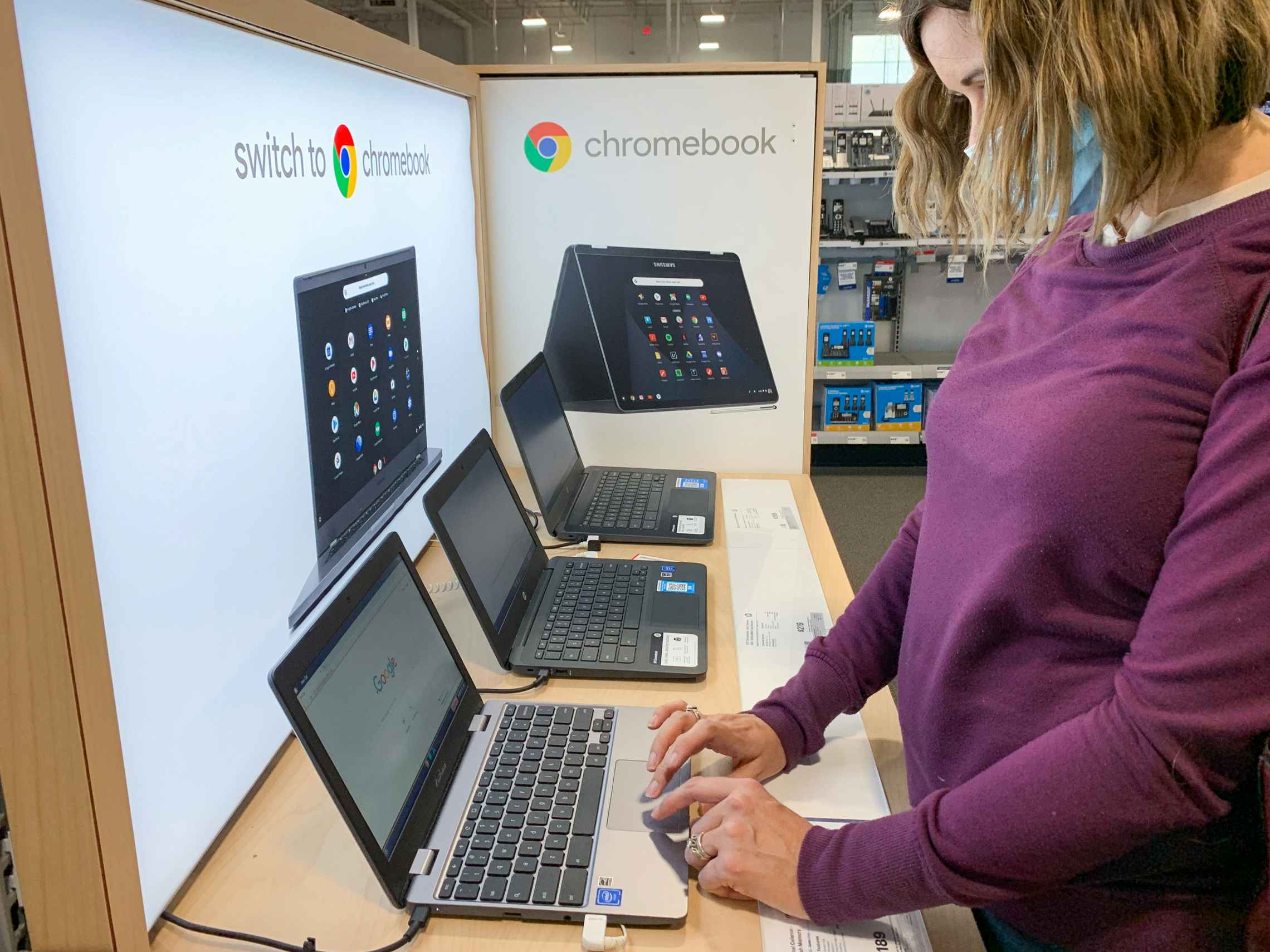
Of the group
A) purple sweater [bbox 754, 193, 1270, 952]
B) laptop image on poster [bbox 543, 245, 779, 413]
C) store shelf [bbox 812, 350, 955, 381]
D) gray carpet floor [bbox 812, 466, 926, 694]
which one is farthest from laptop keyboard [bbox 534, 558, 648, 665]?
store shelf [bbox 812, 350, 955, 381]

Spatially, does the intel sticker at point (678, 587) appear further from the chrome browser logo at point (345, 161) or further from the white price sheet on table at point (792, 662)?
the chrome browser logo at point (345, 161)

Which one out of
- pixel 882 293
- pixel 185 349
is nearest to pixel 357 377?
pixel 185 349

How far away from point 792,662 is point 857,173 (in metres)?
3.83

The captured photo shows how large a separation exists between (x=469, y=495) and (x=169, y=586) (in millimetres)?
512

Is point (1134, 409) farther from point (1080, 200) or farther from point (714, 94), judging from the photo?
point (714, 94)

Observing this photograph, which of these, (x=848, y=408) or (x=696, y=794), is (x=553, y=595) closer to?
(x=696, y=794)

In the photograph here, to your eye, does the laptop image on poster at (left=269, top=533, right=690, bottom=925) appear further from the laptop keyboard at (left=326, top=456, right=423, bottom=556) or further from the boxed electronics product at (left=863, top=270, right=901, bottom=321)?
the boxed electronics product at (left=863, top=270, right=901, bottom=321)

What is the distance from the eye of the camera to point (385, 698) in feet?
2.90

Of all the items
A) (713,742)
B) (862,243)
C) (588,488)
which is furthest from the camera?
(862,243)

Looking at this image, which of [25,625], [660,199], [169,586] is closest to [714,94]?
[660,199]

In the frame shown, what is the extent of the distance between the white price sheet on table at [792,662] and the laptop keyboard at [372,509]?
52 centimetres

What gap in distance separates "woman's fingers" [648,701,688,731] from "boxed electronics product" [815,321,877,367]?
3996 millimetres

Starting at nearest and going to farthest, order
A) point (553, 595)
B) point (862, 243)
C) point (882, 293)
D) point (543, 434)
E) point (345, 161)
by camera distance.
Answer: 1. point (345, 161)
2. point (553, 595)
3. point (543, 434)
4. point (862, 243)
5. point (882, 293)

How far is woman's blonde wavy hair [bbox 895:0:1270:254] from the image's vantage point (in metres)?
0.65
